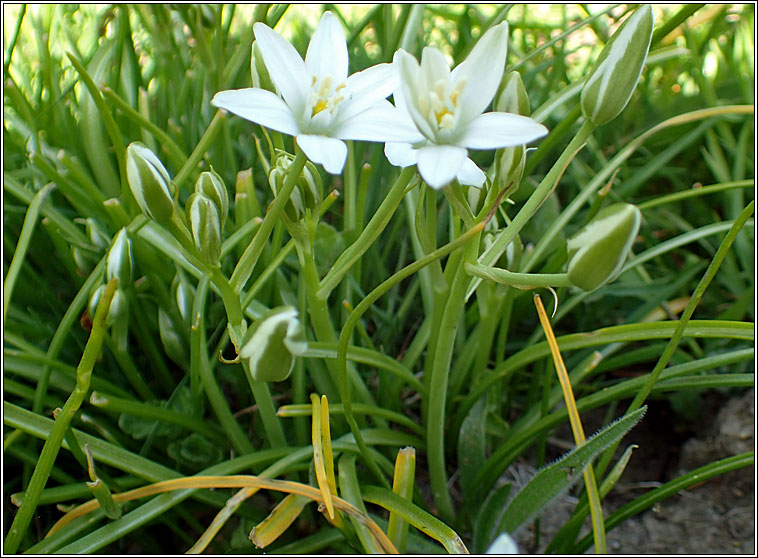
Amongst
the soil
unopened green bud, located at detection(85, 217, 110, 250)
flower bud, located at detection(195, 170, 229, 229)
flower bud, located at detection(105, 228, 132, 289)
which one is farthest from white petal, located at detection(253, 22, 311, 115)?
the soil

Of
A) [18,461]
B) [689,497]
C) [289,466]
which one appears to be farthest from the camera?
[689,497]

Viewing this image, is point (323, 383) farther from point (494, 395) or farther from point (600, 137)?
point (600, 137)

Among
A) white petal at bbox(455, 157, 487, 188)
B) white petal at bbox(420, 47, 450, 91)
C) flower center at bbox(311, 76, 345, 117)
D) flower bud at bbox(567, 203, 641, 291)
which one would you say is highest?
white petal at bbox(420, 47, 450, 91)

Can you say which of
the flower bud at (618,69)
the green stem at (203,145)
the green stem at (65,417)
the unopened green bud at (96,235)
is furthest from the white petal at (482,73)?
the unopened green bud at (96,235)

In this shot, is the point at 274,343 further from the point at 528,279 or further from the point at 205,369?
the point at 205,369

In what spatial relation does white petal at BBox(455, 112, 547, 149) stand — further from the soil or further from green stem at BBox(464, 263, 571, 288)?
the soil

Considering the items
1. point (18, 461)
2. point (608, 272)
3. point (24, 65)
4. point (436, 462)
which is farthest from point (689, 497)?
point (24, 65)

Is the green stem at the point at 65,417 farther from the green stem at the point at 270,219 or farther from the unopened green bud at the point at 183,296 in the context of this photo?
the unopened green bud at the point at 183,296
